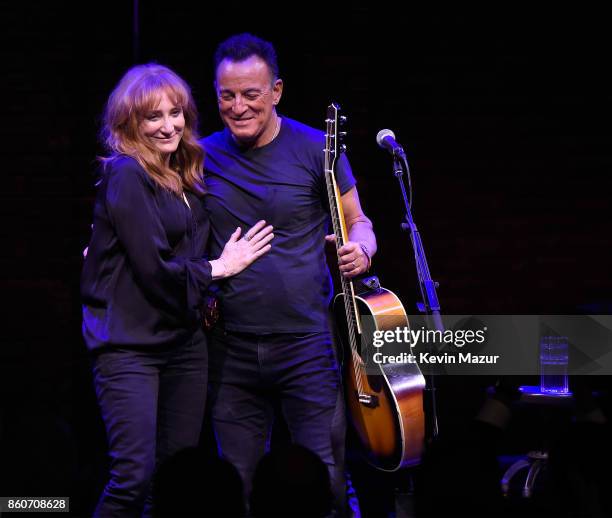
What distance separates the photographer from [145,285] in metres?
2.91

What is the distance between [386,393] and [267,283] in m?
0.68

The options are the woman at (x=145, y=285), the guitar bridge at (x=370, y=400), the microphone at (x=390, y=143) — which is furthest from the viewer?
the microphone at (x=390, y=143)

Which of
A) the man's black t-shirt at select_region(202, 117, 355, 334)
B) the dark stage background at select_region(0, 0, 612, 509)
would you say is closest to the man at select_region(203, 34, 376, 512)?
the man's black t-shirt at select_region(202, 117, 355, 334)

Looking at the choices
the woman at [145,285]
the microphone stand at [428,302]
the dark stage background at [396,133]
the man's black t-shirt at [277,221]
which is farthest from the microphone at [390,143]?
the dark stage background at [396,133]

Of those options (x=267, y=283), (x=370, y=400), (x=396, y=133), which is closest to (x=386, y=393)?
(x=370, y=400)

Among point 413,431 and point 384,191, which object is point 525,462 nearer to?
point 413,431

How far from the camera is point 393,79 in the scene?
5.11 meters

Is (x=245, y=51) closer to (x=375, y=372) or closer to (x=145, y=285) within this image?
(x=145, y=285)

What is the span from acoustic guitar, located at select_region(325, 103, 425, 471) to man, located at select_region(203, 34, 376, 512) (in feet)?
0.28

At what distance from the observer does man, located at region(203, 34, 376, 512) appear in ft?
10.7

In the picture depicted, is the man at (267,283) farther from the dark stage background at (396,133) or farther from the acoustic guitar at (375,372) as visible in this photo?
the dark stage background at (396,133)

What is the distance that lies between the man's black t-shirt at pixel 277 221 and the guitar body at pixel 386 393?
197 mm

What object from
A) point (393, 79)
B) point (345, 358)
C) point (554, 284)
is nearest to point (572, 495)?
point (345, 358)

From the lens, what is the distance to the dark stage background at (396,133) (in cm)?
474
